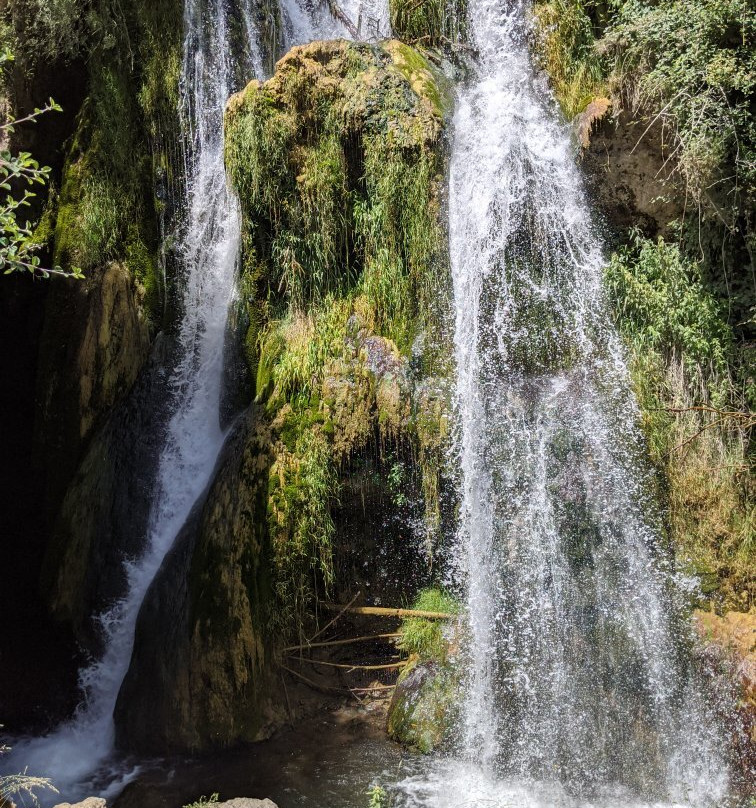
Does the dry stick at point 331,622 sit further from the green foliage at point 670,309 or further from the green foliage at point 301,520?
the green foliage at point 670,309

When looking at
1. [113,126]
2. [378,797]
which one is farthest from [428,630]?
[113,126]

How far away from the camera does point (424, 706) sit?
6094mm

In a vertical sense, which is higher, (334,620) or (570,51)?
(570,51)

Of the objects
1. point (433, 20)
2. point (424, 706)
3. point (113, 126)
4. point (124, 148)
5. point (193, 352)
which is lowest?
point (424, 706)

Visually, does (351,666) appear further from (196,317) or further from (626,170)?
(626,170)

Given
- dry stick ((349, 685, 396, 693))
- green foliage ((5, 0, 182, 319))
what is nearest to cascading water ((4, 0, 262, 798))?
green foliage ((5, 0, 182, 319))

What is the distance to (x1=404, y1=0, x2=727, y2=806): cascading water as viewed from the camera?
539 centimetres

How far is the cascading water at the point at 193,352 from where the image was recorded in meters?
7.00

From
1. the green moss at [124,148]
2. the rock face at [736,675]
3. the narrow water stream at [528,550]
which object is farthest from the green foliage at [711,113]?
the green moss at [124,148]

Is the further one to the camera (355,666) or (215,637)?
(355,666)

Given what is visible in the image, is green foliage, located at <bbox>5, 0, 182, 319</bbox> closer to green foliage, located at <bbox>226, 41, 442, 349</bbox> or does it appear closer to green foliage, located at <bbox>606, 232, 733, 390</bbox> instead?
green foliage, located at <bbox>226, 41, 442, 349</bbox>

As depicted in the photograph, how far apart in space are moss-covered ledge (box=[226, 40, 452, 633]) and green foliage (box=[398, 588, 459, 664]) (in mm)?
554

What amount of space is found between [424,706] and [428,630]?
0.63m

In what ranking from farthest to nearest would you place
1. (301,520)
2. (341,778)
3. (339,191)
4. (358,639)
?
(339,191)
(358,639)
(301,520)
(341,778)
